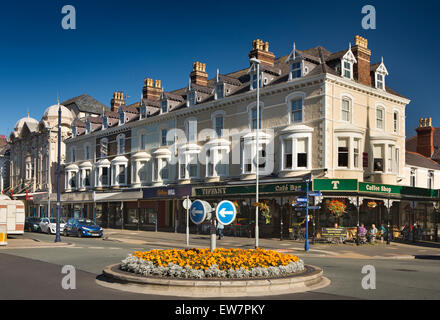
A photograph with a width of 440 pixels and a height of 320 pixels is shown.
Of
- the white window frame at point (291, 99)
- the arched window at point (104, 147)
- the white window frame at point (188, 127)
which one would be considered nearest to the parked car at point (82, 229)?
the white window frame at point (188, 127)

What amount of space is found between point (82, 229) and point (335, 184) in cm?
1816

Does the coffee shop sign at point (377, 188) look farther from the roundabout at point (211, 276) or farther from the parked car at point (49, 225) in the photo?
the parked car at point (49, 225)

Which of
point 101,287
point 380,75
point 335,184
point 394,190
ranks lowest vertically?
point 101,287

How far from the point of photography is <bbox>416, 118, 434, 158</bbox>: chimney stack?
49094 mm

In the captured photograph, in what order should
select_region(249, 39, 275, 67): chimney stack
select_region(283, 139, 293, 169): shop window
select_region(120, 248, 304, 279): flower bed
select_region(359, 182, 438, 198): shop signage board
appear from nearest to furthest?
select_region(120, 248, 304, 279): flower bed < select_region(359, 182, 438, 198): shop signage board < select_region(283, 139, 293, 169): shop window < select_region(249, 39, 275, 67): chimney stack

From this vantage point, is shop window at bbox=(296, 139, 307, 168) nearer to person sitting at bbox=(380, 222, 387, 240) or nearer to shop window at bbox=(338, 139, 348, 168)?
shop window at bbox=(338, 139, 348, 168)

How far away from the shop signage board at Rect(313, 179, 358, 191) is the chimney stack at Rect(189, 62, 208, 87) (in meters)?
19.4

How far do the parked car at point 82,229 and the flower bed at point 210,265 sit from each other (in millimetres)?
22905

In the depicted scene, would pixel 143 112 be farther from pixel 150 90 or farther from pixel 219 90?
pixel 219 90

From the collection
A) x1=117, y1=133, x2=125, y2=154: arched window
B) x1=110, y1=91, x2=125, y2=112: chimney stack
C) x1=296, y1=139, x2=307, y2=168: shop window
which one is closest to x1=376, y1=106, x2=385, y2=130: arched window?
x1=296, y1=139, x2=307, y2=168: shop window

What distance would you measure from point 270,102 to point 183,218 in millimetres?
13722

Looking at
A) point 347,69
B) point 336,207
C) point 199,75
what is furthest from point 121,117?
point 336,207

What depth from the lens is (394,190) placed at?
3222 cm
